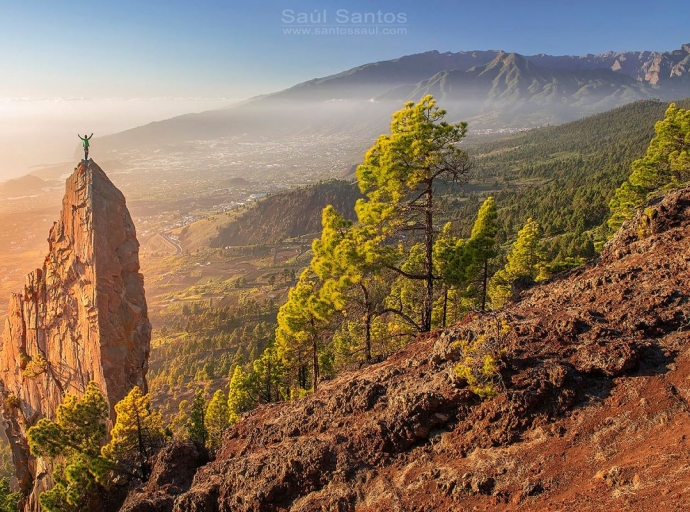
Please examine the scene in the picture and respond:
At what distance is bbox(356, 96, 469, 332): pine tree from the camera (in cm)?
1706

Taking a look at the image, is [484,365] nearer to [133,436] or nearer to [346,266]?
[346,266]

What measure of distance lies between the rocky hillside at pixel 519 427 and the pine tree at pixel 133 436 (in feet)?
23.3

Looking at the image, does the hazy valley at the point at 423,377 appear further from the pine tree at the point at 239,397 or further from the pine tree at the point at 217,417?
the pine tree at the point at 217,417

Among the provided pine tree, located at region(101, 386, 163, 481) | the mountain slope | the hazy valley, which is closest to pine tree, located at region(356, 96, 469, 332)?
the hazy valley

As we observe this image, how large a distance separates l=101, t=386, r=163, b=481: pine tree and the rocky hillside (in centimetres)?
710

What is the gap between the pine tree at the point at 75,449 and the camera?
63.5ft

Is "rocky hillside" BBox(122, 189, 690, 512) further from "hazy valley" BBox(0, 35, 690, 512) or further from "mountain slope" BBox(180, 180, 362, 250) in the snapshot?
"mountain slope" BBox(180, 180, 362, 250)

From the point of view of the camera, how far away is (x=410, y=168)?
17.4 metres

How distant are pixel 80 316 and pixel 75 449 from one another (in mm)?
14285

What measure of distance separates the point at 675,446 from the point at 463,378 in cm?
423

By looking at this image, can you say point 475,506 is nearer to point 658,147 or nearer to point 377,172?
point 377,172

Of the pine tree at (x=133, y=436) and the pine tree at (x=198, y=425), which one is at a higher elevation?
the pine tree at (x=133, y=436)

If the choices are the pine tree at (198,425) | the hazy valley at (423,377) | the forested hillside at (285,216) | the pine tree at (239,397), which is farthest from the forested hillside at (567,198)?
the forested hillside at (285,216)

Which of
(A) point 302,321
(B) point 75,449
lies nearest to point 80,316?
(B) point 75,449
